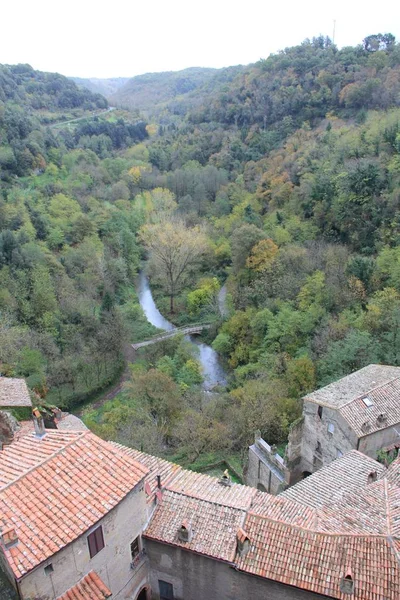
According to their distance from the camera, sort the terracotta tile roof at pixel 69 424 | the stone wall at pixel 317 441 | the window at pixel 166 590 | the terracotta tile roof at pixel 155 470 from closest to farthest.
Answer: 1. the window at pixel 166 590
2. the terracotta tile roof at pixel 155 470
3. the stone wall at pixel 317 441
4. the terracotta tile roof at pixel 69 424

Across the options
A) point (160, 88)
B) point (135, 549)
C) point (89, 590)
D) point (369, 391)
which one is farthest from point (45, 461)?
point (160, 88)

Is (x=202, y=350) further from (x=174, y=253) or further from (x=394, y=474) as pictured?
(x=394, y=474)

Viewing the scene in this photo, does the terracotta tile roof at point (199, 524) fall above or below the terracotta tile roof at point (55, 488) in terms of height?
below

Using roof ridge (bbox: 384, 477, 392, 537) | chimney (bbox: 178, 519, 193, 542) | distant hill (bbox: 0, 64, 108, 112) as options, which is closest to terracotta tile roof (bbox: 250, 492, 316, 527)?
chimney (bbox: 178, 519, 193, 542)

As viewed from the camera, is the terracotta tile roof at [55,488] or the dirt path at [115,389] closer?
the terracotta tile roof at [55,488]

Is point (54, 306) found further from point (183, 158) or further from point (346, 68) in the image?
point (346, 68)

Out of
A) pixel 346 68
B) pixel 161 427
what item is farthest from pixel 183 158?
pixel 161 427

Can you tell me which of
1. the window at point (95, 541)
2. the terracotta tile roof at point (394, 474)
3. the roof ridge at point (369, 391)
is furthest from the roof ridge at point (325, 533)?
the roof ridge at point (369, 391)

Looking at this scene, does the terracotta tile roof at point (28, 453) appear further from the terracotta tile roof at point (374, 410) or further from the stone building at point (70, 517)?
the terracotta tile roof at point (374, 410)
